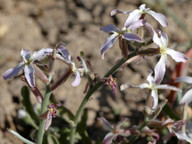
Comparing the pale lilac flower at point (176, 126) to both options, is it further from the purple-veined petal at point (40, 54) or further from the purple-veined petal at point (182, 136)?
the purple-veined petal at point (40, 54)

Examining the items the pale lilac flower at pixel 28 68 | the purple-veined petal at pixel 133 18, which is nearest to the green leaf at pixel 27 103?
the pale lilac flower at pixel 28 68

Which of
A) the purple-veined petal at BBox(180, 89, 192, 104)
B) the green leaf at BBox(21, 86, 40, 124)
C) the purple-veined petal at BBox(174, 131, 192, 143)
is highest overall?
the green leaf at BBox(21, 86, 40, 124)

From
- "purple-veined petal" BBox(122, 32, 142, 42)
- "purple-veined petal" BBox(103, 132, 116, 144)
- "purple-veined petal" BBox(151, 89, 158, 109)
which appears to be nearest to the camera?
"purple-veined petal" BBox(122, 32, 142, 42)

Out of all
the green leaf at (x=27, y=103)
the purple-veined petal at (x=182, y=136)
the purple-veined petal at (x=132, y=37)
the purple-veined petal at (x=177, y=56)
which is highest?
the purple-veined petal at (x=132, y=37)

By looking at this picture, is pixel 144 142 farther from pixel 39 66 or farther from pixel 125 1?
pixel 125 1

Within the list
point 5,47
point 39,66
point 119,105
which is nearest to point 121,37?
point 39,66

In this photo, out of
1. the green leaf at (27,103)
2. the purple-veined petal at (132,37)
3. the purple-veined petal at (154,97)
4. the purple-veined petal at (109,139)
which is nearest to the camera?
the purple-veined petal at (132,37)

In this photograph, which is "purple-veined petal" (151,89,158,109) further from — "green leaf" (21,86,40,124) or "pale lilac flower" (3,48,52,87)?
"green leaf" (21,86,40,124)

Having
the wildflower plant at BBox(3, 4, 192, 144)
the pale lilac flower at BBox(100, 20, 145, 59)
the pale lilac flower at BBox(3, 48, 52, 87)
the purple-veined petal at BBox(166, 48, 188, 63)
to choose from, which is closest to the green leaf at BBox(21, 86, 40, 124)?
the wildflower plant at BBox(3, 4, 192, 144)

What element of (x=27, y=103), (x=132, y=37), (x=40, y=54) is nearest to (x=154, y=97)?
(x=132, y=37)
